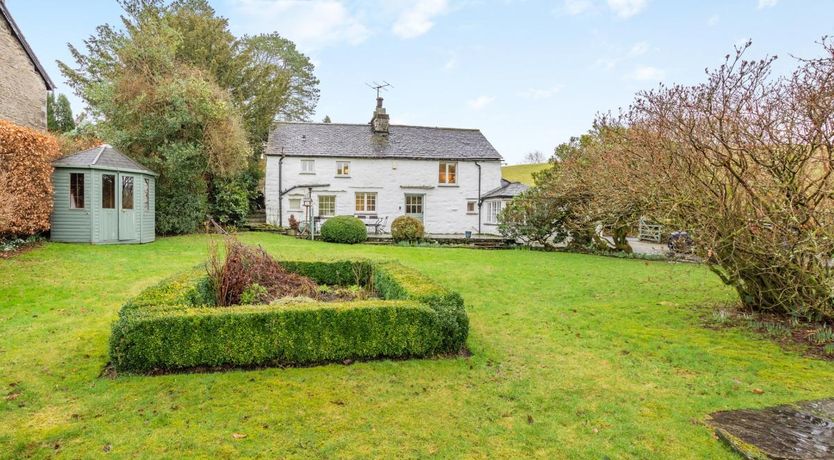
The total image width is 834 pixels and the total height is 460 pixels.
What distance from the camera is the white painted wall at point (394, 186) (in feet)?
79.6

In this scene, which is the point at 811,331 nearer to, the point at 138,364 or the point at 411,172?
the point at 138,364

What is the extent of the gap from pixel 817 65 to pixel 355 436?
6878 millimetres

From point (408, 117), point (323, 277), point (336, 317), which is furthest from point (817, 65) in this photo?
point (408, 117)

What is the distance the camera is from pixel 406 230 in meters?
20.1

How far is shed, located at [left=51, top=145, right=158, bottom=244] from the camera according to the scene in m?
14.2

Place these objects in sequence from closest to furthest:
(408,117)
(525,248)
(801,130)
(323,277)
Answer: (801,130)
(323,277)
(525,248)
(408,117)

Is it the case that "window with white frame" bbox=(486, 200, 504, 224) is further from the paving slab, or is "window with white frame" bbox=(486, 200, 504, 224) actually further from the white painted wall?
the paving slab

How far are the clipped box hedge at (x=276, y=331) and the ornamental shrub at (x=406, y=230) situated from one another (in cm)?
1421

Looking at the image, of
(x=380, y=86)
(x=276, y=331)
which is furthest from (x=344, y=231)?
(x=276, y=331)

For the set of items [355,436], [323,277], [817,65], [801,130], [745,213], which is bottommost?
[355,436]

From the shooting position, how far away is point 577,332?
6.68 metres

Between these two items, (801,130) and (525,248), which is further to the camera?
(525,248)

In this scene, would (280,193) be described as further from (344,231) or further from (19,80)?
(19,80)

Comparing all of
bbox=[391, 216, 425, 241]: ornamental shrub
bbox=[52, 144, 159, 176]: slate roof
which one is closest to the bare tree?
bbox=[391, 216, 425, 241]: ornamental shrub
